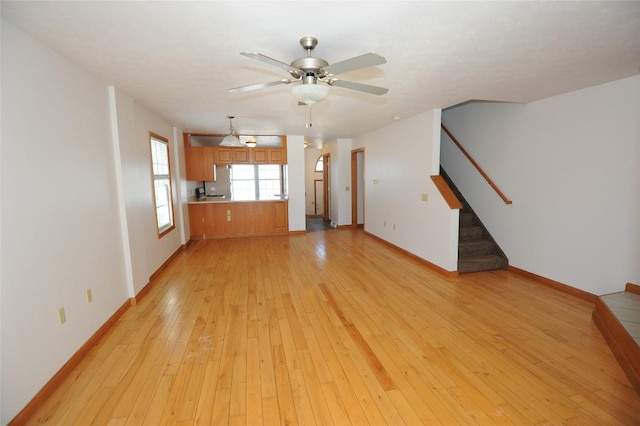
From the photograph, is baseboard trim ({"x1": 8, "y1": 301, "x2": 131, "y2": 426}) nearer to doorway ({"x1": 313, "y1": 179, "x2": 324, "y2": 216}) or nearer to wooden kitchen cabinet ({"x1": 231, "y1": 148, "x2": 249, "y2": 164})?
wooden kitchen cabinet ({"x1": 231, "y1": 148, "x2": 249, "y2": 164})

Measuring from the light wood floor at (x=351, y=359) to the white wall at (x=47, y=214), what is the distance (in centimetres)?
31

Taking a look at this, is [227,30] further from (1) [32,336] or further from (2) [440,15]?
(1) [32,336]

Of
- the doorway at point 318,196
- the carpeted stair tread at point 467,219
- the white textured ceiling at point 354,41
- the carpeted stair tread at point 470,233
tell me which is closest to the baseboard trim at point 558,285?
the carpeted stair tread at point 470,233

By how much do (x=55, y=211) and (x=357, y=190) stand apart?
6.29m

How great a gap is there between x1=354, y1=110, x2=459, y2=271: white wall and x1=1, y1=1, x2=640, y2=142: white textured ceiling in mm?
1202

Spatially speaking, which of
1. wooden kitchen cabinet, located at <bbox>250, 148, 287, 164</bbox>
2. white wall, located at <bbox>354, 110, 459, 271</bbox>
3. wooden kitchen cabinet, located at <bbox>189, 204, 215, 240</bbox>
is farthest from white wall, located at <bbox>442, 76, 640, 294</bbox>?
wooden kitchen cabinet, located at <bbox>189, 204, 215, 240</bbox>

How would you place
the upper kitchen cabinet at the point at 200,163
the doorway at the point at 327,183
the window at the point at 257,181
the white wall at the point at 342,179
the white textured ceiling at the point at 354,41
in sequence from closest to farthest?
the white textured ceiling at the point at 354,41, the upper kitchen cabinet at the point at 200,163, the white wall at the point at 342,179, the window at the point at 257,181, the doorway at the point at 327,183

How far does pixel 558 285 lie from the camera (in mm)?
3523

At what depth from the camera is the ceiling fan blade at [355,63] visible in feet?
5.54

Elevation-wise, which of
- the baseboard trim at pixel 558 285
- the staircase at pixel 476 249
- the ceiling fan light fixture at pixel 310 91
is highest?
the ceiling fan light fixture at pixel 310 91

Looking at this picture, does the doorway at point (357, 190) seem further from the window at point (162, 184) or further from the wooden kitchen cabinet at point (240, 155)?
the window at point (162, 184)

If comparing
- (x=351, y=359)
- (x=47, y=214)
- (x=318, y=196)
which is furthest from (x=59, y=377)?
(x=318, y=196)

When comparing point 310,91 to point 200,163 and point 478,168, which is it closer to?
point 478,168

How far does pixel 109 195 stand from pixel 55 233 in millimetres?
902
